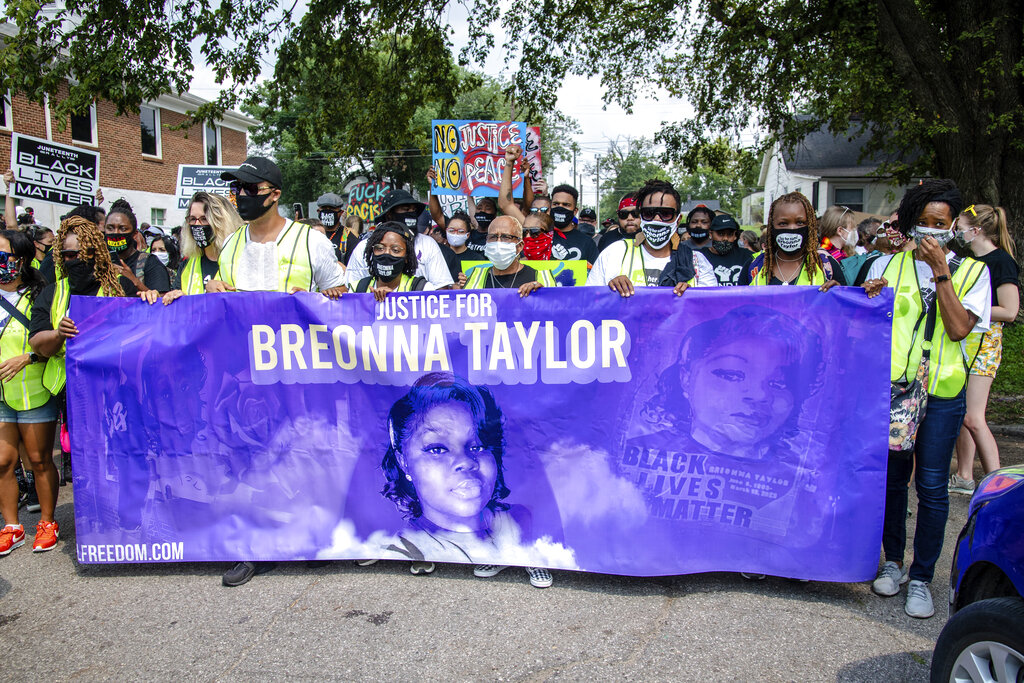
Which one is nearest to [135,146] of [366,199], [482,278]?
[366,199]

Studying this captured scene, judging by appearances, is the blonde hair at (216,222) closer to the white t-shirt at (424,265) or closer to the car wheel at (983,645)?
the white t-shirt at (424,265)

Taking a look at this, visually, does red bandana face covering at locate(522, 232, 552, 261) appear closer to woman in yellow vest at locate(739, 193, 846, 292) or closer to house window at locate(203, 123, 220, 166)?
woman in yellow vest at locate(739, 193, 846, 292)

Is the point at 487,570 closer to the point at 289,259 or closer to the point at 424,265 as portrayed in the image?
the point at 289,259

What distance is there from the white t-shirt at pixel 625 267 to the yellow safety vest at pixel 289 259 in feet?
5.71

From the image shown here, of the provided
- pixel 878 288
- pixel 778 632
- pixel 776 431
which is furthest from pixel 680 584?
pixel 878 288

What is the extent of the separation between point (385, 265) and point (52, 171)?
6018 mm

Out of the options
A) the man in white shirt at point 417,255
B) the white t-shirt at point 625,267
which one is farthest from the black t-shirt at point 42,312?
the white t-shirt at point 625,267

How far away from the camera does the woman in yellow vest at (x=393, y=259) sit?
4.52m

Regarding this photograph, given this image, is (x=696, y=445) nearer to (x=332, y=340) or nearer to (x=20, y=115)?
(x=332, y=340)

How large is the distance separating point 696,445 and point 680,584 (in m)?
0.76

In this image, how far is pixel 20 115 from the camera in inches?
752

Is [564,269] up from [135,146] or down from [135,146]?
down

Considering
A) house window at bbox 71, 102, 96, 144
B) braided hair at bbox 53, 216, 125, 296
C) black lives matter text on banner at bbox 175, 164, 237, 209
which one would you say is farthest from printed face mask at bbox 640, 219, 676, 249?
house window at bbox 71, 102, 96, 144

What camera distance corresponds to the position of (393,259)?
452 cm
